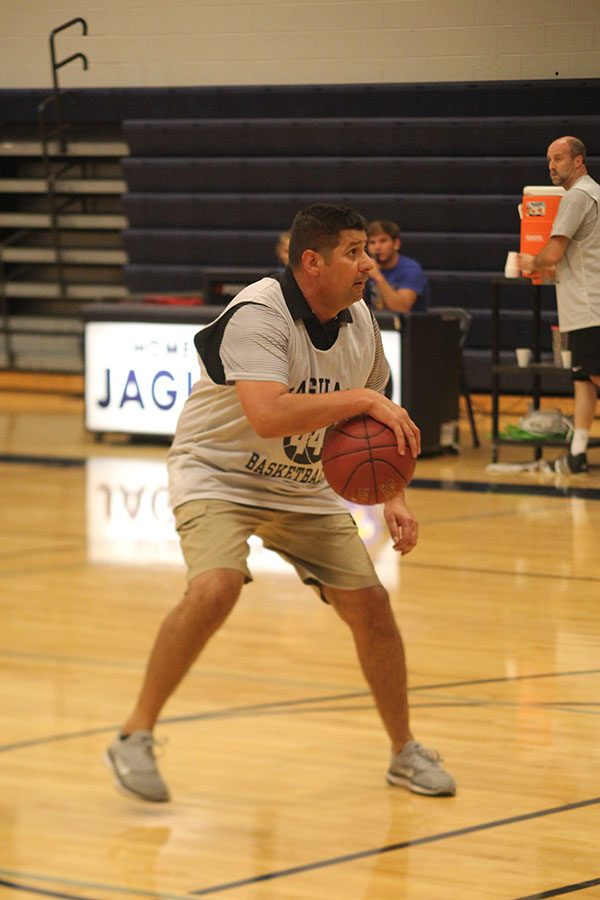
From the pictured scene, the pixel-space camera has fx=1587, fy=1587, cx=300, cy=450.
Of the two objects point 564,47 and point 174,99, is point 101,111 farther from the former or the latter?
point 564,47

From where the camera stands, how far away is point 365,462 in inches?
139

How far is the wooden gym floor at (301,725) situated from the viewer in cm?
329

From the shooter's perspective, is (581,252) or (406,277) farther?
(406,277)

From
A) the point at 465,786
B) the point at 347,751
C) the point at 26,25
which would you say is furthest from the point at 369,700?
the point at 26,25

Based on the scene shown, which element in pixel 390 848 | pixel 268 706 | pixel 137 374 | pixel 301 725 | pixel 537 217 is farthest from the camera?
pixel 137 374

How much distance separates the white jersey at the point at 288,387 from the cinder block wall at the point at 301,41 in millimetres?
10016

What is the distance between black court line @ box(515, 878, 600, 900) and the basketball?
0.95m

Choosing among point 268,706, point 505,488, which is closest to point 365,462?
point 268,706

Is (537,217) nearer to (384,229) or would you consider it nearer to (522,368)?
(522,368)

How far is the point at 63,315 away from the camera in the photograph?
15.5m

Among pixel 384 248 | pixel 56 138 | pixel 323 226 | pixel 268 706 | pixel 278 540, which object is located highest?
pixel 56 138

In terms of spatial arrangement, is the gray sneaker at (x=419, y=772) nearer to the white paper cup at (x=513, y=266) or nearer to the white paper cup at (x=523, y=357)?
the white paper cup at (x=513, y=266)

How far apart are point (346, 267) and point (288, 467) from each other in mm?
504

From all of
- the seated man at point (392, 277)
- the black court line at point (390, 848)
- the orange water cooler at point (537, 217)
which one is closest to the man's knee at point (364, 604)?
the black court line at point (390, 848)
